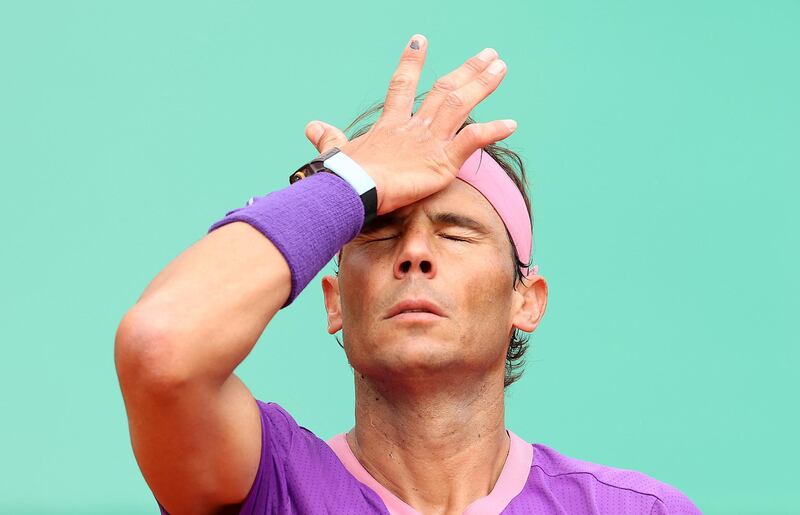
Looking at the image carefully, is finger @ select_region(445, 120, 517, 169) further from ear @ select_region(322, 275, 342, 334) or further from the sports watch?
ear @ select_region(322, 275, 342, 334)

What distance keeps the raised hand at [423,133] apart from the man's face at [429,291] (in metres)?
0.07

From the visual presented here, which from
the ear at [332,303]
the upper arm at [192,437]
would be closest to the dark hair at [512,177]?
the ear at [332,303]

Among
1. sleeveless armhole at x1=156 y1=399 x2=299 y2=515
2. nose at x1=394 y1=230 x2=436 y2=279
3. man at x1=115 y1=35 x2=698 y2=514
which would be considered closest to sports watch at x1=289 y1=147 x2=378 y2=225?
man at x1=115 y1=35 x2=698 y2=514

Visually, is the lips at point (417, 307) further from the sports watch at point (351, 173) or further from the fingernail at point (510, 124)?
the fingernail at point (510, 124)

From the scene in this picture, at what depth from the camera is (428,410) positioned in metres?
1.78

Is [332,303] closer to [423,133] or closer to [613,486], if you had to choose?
[423,133]

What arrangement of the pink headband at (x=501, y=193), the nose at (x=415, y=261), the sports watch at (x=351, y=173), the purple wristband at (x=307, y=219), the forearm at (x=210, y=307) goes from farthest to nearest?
1. the pink headband at (x=501, y=193)
2. the nose at (x=415, y=261)
3. the sports watch at (x=351, y=173)
4. the purple wristband at (x=307, y=219)
5. the forearm at (x=210, y=307)

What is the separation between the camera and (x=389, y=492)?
1771 mm

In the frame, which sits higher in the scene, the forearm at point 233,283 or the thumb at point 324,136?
the thumb at point 324,136

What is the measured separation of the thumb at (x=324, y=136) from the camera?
5.92ft

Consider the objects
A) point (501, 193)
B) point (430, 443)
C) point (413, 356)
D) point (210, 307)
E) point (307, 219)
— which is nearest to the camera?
point (210, 307)

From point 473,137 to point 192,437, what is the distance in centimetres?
60

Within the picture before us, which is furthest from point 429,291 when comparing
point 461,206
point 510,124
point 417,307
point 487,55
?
point 487,55

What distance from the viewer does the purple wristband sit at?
1.50m
